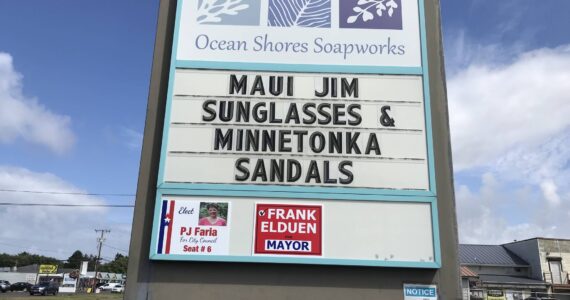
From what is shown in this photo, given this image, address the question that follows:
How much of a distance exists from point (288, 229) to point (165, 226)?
1.85 meters

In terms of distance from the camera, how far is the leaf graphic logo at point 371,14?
841 centimetres

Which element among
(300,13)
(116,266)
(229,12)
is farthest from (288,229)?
(116,266)

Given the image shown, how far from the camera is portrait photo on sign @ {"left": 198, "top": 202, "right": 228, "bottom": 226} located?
706 centimetres

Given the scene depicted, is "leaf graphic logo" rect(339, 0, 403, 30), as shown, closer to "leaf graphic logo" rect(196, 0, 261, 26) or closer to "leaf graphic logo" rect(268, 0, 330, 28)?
"leaf graphic logo" rect(268, 0, 330, 28)

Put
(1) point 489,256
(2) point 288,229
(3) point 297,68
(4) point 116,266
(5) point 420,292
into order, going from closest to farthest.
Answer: (5) point 420,292, (2) point 288,229, (3) point 297,68, (1) point 489,256, (4) point 116,266

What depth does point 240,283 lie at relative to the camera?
22.7 ft

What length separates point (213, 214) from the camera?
23.3 feet

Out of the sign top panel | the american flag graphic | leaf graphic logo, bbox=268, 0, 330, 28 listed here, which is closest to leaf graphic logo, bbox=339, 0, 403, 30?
the sign top panel

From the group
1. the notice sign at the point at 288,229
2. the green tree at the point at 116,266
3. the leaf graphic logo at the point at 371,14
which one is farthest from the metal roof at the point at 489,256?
the green tree at the point at 116,266

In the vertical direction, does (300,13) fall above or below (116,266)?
below

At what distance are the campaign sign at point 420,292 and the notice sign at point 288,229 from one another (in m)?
1.42

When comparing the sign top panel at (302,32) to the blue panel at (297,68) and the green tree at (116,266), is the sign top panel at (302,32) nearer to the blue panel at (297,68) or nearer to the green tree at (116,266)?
the blue panel at (297,68)

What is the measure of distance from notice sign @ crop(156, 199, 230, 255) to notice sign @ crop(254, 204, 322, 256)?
0.52m

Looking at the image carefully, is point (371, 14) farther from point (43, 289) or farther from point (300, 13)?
point (43, 289)
